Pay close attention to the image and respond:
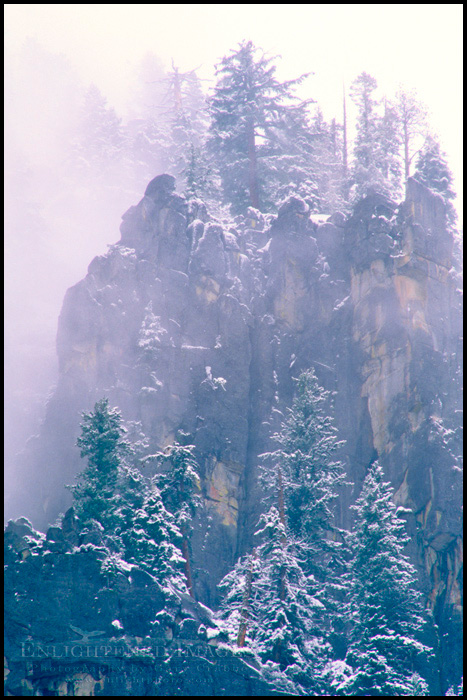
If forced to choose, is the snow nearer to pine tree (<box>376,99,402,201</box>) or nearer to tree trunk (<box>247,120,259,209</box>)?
tree trunk (<box>247,120,259,209</box>)

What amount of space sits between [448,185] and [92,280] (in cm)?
2520

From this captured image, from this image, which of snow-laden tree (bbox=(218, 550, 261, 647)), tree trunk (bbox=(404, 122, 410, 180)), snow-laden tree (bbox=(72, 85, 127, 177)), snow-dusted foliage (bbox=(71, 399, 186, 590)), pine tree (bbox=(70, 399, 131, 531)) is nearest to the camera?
snow-laden tree (bbox=(218, 550, 261, 647))

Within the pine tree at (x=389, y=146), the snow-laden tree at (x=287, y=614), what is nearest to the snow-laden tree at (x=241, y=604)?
the snow-laden tree at (x=287, y=614)

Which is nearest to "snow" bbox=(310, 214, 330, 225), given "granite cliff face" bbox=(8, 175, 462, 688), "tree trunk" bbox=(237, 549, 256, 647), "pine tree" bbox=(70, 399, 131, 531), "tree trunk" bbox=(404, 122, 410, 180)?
"granite cliff face" bbox=(8, 175, 462, 688)

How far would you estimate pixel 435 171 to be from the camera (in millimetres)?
49688

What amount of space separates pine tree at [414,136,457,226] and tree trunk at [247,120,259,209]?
11554mm

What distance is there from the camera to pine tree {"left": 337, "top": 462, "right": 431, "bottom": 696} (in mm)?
28797

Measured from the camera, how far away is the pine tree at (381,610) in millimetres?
28797

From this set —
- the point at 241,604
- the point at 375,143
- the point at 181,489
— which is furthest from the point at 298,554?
the point at 375,143

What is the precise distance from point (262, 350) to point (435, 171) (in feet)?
61.1

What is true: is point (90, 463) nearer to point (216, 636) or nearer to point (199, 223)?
point (216, 636)

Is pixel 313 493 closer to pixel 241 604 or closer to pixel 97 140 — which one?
pixel 241 604

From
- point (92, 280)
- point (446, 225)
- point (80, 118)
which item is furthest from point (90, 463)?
point (80, 118)

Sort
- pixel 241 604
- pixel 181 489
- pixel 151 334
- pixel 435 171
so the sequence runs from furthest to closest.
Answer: pixel 435 171
pixel 151 334
pixel 181 489
pixel 241 604
